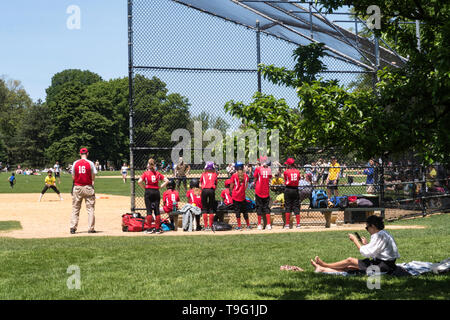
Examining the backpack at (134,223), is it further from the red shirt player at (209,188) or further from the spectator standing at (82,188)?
the red shirt player at (209,188)

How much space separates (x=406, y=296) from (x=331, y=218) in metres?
9.54

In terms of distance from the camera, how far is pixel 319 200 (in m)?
15.5

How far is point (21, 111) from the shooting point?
374 ft

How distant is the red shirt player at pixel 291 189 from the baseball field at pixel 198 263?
2.10 ft

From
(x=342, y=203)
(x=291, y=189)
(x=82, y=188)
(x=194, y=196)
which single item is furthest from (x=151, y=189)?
(x=342, y=203)

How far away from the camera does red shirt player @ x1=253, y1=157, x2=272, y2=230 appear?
1462 cm

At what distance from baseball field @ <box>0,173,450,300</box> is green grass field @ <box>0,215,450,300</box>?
1 cm

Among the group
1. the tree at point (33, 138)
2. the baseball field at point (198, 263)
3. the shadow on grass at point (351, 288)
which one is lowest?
the shadow on grass at point (351, 288)

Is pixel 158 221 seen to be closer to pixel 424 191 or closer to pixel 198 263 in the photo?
pixel 198 263

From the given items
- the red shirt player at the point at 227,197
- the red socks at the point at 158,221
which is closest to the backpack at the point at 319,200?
the red shirt player at the point at 227,197

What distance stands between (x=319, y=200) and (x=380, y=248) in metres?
7.90

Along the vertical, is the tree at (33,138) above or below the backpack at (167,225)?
above

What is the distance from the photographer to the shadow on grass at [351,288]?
6516mm

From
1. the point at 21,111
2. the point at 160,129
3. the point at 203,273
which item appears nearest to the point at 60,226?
the point at 160,129
